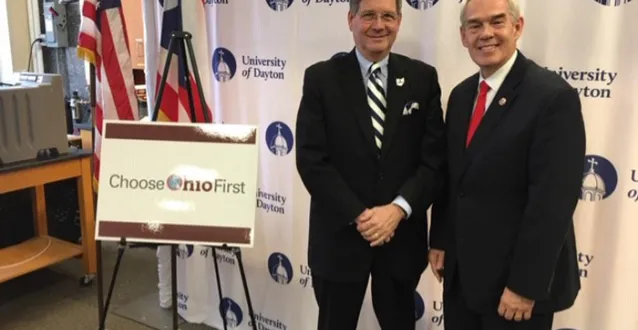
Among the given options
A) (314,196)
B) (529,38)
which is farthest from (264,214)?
(529,38)

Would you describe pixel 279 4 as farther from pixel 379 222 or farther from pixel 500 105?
pixel 500 105

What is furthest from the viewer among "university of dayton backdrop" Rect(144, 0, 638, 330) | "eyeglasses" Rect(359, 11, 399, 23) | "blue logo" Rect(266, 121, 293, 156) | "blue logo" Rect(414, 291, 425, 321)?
"blue logo" Rect(266, 121, 293, 156)

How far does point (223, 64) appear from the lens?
2658mm

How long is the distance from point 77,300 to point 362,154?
2.24 m

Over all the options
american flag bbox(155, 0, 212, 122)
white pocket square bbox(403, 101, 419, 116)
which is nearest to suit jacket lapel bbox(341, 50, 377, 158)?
white pocket square bbox(403, 101, 419, 116)

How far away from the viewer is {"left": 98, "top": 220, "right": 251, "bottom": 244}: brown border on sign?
2041 millimetres

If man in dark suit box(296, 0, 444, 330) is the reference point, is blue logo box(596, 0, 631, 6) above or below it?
above

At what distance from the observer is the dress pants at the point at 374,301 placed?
1.88m

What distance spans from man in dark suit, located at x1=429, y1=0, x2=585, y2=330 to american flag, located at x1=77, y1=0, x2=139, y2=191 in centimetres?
186

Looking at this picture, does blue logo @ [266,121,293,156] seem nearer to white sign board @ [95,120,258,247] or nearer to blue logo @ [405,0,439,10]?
white sign board @ [95,120,258,247]

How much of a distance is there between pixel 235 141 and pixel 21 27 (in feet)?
13.1

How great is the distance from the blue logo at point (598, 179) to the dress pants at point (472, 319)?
1.87 ft

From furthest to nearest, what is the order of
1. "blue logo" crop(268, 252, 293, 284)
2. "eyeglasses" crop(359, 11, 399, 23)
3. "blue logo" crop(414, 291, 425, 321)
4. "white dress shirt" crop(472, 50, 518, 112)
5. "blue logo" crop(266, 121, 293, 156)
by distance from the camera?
"blue logo" crop(268, 252, 293, 284) < "blue logo" crop(266, 121, 293, 156) < "blue logo" crop(414, 291, 425, 321) < "eyeglasses" crop(359, 11, 399, 23) < "white dress shirt" crop(472, 50, 518, 112)

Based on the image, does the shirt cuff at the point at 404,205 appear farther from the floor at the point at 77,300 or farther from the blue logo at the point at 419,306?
the floor at the point at 77,300
